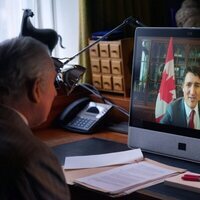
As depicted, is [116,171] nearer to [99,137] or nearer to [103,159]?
[103,159]

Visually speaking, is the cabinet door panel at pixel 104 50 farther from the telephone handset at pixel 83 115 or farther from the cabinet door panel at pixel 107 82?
the telephone handset at pixel 83 115

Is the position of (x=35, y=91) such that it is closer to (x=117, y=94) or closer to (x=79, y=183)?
(x=79, y=183)

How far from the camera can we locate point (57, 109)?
2.48 meters

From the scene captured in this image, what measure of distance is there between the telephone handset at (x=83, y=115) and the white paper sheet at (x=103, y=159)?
1.27 ft

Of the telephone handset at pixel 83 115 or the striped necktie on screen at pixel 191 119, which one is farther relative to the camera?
the telephone handset at pixel 83 115

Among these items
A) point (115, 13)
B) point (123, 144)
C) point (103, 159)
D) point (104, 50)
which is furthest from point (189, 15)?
point (103, 159)

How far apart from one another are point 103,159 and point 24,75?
748 millimetres

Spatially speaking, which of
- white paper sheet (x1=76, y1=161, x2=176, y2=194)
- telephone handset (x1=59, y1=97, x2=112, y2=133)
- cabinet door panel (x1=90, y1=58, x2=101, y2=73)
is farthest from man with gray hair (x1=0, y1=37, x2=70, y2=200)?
cabinet door panel (x1=90, y1=58, x2=101, y2=73)

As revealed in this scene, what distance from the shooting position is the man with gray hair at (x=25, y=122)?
3.54 feet

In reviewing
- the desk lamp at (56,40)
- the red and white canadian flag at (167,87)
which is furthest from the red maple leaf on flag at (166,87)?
the desk lamp at (56,40)

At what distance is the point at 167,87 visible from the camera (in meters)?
1.90

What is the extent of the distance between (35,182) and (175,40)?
38.0 inches

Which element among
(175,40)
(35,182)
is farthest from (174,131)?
(35,182)

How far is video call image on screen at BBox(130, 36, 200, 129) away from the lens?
185cm
